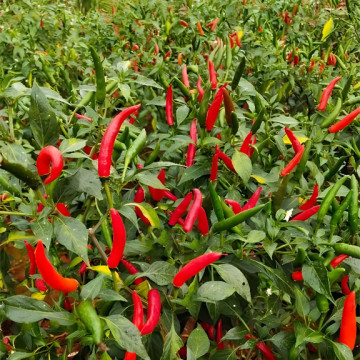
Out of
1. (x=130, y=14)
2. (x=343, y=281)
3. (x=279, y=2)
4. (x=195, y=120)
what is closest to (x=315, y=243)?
(x=343, y=281)

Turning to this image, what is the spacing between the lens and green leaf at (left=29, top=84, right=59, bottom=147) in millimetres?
1008

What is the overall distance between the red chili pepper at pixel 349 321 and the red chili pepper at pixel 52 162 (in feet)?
2.65

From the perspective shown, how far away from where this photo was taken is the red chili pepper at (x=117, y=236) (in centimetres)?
103

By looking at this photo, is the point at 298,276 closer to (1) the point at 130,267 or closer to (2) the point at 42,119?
(1) the point at 130,267

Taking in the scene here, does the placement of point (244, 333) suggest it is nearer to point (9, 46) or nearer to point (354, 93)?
point (354, 93)

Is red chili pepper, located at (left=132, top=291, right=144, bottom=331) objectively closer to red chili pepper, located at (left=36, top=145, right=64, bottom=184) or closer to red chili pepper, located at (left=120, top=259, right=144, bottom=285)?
red chili pepper, located at (left=120, top=259, right=144, bottom=285)

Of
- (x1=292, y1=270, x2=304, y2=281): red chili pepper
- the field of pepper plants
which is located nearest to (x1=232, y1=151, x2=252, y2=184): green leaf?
the field of pepper plants

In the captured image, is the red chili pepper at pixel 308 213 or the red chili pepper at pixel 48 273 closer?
the red chili pepper at pixel 48 273

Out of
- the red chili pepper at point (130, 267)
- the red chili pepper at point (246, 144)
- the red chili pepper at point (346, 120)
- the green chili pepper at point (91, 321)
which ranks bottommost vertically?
the red chili pepper at point (130, 267)

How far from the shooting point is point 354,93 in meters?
2.27

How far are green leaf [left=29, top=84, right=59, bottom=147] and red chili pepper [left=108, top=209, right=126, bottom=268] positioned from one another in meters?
0.25

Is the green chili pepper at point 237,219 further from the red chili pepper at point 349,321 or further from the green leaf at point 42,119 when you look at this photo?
the green leaf at point 42,119

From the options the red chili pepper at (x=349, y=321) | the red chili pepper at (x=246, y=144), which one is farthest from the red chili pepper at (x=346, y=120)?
the red chili pepper at (x=349, y=321)

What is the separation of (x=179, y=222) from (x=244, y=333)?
417 millimetres
